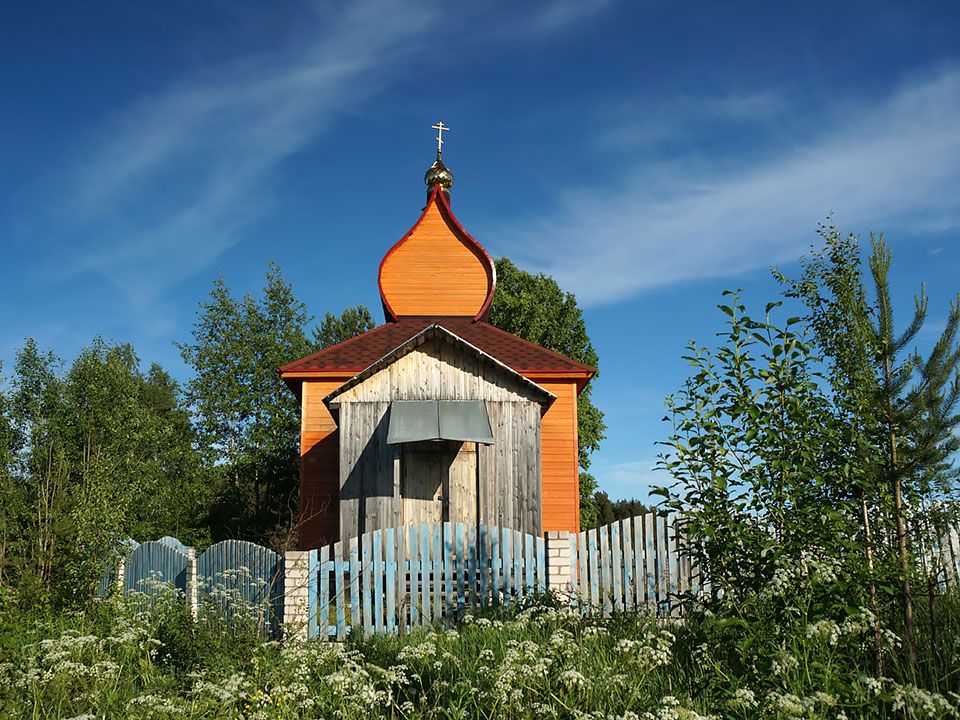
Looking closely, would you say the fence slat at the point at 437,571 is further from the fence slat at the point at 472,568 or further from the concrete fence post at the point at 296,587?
the concrete fence post at the point at 296,587

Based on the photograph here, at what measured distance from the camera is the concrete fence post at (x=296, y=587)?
11.0 m

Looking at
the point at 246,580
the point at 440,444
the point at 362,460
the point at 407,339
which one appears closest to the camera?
the point at 246,580

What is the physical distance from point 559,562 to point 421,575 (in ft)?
6.34

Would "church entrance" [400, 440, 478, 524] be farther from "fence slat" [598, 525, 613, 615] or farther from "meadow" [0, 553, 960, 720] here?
"meadow" [0, 553, 960, 720]

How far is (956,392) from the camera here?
803cm

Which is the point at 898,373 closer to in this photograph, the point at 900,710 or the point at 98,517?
the point at 900,710

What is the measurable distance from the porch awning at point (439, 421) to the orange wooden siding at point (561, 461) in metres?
3.97

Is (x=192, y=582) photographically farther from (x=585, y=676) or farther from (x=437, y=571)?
(x=585, y=676)

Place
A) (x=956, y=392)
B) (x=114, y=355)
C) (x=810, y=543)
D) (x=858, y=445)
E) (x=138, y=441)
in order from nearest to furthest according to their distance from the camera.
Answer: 1. (x=810, y=543)
2. (x=858, y=445)
3. (x=956, y=392)
4. (x=138, y=441)
5. (x=114, y=355)

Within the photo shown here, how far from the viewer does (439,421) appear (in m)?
14.4

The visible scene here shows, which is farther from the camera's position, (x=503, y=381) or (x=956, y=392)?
(x=503, y=381)

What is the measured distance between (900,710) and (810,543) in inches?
49.4

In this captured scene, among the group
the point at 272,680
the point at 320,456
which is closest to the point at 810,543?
the point at 272,680

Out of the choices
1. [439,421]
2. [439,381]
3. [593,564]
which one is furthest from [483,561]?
[439,381]
